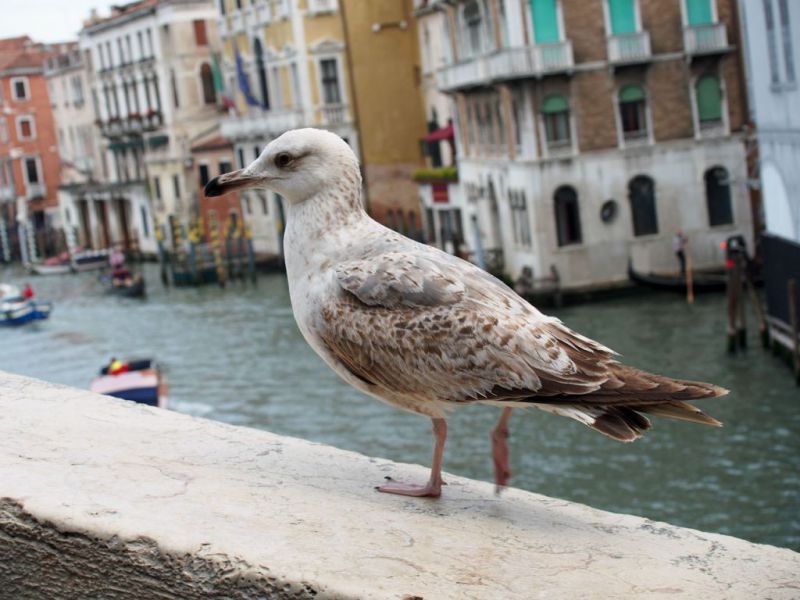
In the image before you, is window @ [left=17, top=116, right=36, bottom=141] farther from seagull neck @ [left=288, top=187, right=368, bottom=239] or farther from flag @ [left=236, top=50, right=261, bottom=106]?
seagull neck @ [left=288, top=187, right=368, bottom=239]

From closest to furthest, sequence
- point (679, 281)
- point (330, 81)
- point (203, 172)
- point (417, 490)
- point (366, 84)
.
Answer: point (417, 490) → point (679, 281) → point (366, 84) → point (330, 81) → point (203, 172)

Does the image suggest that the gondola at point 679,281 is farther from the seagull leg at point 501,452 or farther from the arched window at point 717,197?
the seagull leg at point 501,452

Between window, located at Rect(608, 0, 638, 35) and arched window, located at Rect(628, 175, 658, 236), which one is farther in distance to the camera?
arched window, located at Rect(628, 175, 658, 236)

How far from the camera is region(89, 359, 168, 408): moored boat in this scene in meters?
19.1

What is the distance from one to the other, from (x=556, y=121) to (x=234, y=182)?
22609mm

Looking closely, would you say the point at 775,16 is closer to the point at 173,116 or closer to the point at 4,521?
the point at 4,521

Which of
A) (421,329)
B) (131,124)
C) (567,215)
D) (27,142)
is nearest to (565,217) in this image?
(567,215)

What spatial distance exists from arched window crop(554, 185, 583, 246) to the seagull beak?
22.4 meters

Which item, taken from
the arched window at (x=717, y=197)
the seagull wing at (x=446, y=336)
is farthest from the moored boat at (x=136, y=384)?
the seagull wing at (x=446, y=336)

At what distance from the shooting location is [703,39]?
25.0 m

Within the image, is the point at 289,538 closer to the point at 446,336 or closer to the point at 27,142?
the point at 446,336

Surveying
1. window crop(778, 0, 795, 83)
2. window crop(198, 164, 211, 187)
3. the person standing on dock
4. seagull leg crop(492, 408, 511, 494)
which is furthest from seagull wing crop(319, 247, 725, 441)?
window crop(198, 164, 211, 187)

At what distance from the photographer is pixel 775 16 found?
662 inches

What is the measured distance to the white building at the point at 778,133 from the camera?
54.3 feet
